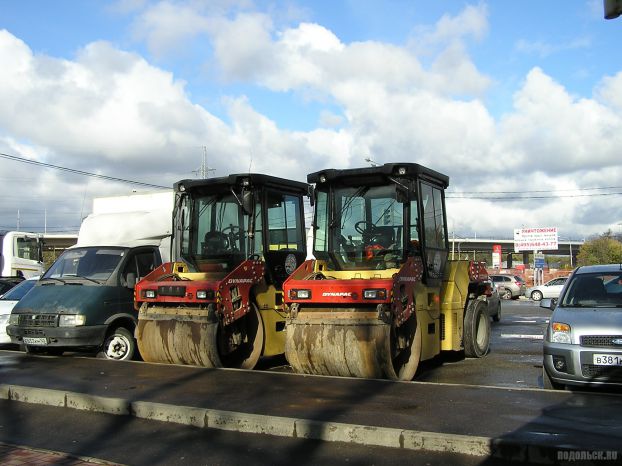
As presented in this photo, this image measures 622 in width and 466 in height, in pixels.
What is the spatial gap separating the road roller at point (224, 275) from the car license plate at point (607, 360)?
5.02 meters

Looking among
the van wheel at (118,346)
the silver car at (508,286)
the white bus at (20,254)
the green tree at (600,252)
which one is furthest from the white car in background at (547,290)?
the green tree at (600,252)

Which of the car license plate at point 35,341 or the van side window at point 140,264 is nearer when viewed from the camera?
the car license plate at point 35,341

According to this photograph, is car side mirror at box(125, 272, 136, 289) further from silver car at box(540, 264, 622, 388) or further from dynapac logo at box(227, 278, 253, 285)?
silver car at box(540, 264, 622, 388)

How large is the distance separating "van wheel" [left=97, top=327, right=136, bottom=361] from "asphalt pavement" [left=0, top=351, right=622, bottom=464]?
170 cm

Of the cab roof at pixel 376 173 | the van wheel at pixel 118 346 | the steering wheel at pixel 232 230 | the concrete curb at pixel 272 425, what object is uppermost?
the cab roof at pixel 376 173

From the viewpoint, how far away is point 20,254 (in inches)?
1003

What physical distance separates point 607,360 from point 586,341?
302 millimetres

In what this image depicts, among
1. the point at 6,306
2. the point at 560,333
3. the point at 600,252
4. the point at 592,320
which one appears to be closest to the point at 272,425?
the point at 560,333

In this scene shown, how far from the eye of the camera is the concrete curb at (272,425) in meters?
5.33

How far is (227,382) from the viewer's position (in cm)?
814

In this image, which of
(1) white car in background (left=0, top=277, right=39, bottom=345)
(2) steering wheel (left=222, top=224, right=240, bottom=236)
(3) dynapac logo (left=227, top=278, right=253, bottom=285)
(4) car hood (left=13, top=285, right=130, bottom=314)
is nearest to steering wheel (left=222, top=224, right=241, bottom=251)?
(2) steering wheel (left=222, top=224, right=240, bottom=236)

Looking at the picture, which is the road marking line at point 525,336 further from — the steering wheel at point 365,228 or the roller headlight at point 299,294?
the roller headlight at point 299,294

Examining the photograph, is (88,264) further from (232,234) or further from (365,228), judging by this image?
(365,228)

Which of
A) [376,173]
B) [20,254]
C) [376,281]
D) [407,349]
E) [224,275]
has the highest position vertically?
[376,173]
